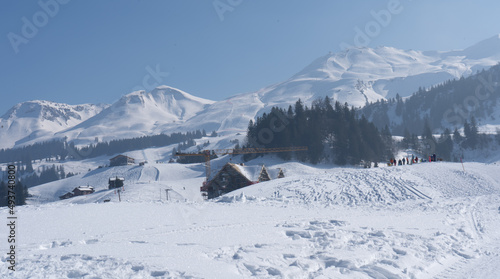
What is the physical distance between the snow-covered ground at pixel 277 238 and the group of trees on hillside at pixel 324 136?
142 feet

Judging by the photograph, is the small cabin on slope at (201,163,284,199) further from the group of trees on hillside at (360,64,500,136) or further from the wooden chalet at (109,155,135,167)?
the group of trees on hillside at (360,64,500,136)

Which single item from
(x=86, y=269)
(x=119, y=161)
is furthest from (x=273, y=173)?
(x=119, y=161)

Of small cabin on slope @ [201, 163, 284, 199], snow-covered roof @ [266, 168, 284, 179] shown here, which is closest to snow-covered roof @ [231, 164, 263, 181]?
small cabin on slope @ [201, 163, 284, 199]

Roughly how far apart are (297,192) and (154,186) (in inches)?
1941

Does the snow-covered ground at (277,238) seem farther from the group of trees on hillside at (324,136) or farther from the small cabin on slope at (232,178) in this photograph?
the group of trees on hillside at (324,136)

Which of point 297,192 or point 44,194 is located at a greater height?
point 297,192

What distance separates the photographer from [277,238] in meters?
13.6

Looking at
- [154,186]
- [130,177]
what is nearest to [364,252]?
[154,186]

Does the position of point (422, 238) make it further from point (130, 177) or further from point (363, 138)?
point (130, 177)

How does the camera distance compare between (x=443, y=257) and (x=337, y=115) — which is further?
(x=337, y=115)

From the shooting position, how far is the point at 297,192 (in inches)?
1117

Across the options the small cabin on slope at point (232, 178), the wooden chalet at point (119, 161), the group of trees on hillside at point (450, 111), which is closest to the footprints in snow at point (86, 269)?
the small cabin on slope at point (232, 178)

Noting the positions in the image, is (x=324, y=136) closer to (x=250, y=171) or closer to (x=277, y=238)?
(x=250, y=171)

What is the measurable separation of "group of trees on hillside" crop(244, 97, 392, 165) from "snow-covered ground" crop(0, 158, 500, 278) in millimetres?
43368
